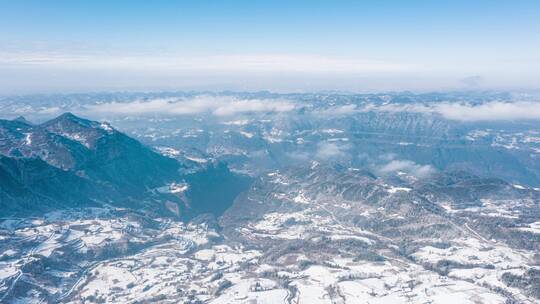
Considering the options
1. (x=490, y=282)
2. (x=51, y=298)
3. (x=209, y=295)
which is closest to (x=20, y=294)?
(x=51, y=298)

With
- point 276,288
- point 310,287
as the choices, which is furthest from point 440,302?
point 276,288

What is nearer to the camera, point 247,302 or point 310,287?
point 247,302

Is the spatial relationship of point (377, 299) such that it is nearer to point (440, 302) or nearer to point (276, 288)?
point (440, 302)

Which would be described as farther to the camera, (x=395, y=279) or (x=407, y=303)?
(x=395, y=279)

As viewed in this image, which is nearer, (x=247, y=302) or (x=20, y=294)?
(x=247, y=302)

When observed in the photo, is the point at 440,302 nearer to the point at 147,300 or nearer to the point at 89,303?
the point at 147,300

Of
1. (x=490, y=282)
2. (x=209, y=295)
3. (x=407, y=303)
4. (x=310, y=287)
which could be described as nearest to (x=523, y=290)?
(x=490, y=282)

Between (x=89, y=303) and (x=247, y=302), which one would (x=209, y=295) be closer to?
(x=247, y=302)
